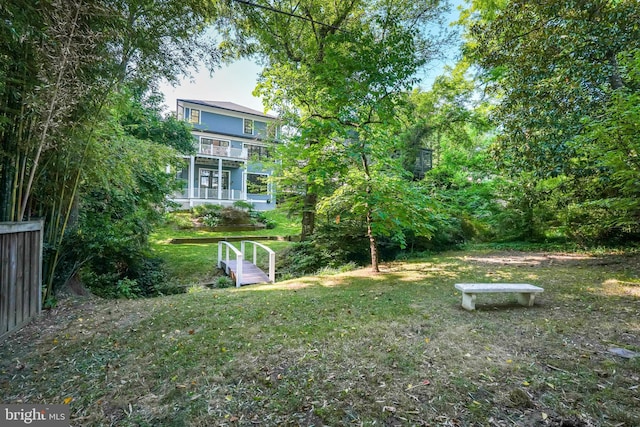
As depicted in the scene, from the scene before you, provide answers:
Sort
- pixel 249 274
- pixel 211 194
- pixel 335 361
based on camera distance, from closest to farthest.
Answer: pixel 335 361 < pixel 249 274 < pixel 211 194

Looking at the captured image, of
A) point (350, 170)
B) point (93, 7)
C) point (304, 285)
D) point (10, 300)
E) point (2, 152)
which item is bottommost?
point (304, 285)

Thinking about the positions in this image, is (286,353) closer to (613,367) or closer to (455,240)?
(613,367)

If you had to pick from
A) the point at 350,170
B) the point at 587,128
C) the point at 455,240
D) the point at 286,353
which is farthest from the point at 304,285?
the point at 455,240

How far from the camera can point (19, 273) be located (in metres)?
3.06

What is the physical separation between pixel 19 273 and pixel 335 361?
351 centimetres

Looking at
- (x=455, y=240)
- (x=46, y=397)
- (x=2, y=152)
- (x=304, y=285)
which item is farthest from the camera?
(x=455, y=240)

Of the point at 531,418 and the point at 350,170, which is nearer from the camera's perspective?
the point at 531,418

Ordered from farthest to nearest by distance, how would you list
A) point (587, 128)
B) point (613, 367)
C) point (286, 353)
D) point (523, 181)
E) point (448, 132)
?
point (448, 132) → point (523, 181) → point (587, 128) → point (286, 353) → point (613, 367)

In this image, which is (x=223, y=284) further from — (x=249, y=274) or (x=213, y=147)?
(x=213, y=147)

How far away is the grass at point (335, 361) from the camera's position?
1.81 m

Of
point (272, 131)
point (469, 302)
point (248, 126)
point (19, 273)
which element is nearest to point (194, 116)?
point (248, 126)

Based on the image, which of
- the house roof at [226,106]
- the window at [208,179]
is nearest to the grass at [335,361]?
the window at [208,179]

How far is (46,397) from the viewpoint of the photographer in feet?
6.60

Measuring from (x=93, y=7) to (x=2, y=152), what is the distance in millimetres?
1721
